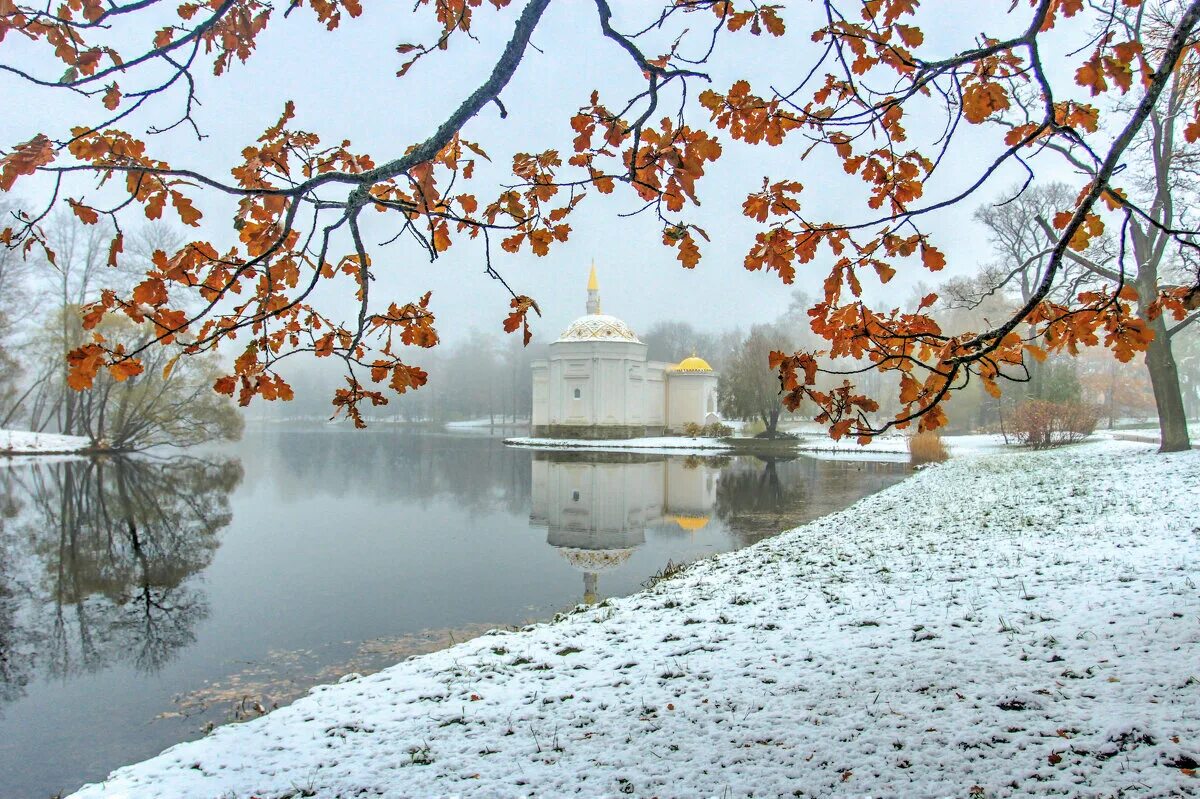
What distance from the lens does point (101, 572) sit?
905cm

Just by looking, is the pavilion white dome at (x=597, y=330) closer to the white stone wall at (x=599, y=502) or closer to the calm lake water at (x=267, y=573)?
the white stone wall at (x=599, y=502)

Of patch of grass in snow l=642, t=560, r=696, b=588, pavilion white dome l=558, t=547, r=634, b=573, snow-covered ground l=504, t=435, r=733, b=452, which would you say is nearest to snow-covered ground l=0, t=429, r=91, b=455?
snow-covered ground l=504, t=435, r=733, b=452

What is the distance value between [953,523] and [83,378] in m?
9.08

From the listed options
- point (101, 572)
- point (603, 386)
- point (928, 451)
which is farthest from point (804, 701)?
point (603, 386)

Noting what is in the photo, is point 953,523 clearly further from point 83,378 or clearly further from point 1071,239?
point 83,378

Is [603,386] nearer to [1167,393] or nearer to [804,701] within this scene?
[1167,393]

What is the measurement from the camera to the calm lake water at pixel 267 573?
16.7ft

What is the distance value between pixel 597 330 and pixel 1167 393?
1214 inches

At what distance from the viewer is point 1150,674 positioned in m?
3.24

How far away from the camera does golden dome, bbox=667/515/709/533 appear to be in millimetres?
12360

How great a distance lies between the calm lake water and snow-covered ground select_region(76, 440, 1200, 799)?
49.9 inches

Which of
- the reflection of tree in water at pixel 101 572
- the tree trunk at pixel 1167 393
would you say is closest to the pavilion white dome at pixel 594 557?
the reflection of tree in water at pixel 101 572

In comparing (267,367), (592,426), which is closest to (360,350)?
(267,367)

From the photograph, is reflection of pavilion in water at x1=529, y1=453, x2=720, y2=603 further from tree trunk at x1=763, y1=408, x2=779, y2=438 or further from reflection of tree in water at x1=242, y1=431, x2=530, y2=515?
tree trunk at x1=763, y1=408, x2=779, y2=438
